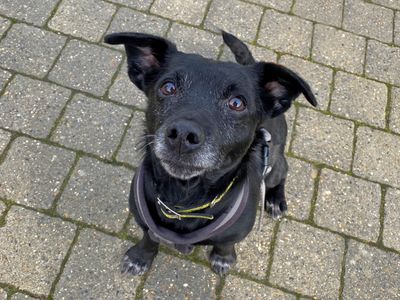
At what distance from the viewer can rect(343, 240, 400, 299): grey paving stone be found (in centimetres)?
372

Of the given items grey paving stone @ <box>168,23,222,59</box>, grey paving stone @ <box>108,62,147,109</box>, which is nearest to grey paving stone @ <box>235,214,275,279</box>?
grey paving stone @ <box>108,62,147,109</box>

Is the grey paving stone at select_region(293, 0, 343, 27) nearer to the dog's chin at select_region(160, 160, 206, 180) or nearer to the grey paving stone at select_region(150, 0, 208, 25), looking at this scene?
the grey paving stone at select_region(150, 0, 208, 25)

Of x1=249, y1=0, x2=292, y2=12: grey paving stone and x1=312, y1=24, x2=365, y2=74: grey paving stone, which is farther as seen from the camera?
x1=249, y1=0, x2=292, y2=12: grey paving stone

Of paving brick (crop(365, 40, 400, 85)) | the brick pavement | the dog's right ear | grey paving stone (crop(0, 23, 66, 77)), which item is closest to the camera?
the dog's right ear

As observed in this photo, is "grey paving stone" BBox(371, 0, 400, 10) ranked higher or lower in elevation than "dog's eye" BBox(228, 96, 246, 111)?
lower

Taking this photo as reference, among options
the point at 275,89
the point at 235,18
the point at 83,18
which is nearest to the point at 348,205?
the point at 275,89

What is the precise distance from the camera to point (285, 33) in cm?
508

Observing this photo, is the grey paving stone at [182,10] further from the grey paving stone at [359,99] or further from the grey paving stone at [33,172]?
the grey paving stone at [33,172]

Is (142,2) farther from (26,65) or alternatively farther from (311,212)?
(311,212)

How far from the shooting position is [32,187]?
3.93m

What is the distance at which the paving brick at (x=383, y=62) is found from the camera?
4.93m

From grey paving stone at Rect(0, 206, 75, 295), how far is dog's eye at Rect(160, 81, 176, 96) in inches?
66.9

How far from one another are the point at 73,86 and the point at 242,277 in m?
2.52

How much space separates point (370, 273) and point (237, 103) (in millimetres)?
2130
